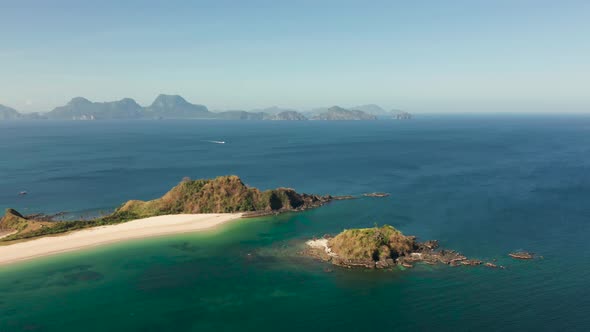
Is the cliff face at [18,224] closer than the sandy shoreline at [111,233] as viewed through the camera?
No

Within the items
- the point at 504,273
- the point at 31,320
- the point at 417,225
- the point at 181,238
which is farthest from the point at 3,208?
the point at 504,273

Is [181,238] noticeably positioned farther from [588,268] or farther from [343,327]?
[588,268]

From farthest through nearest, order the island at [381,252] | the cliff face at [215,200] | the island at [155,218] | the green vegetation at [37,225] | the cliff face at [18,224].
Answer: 1. the cliff face at [215,200]
2. the cliff face at [18,224]
3. the green vegetation at [37,225]
4. the island at [155,218]
5. the island at [381,252]

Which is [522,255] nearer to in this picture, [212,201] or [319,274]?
[319,274]

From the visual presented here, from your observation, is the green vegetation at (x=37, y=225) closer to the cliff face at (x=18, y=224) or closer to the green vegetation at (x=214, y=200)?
the cliff face at (x=18, y=224)

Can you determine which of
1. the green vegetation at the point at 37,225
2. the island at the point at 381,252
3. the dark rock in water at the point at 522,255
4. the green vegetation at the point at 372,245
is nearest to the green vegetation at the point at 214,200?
the green vegetation at the point at 37,225

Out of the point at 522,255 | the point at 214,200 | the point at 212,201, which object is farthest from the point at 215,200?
the point at 522,255
